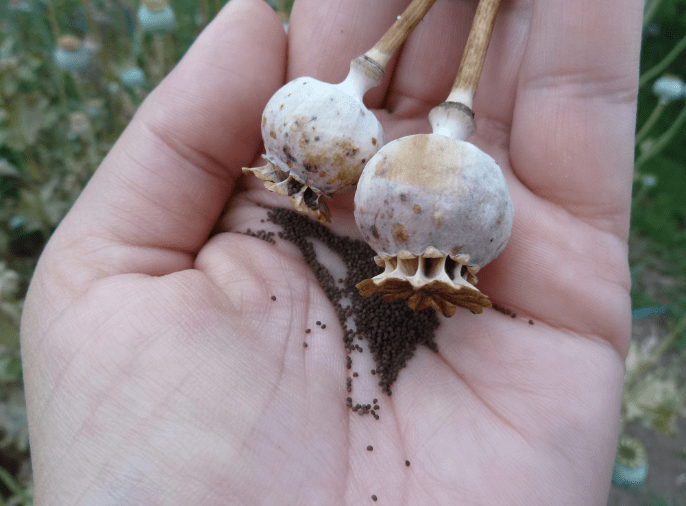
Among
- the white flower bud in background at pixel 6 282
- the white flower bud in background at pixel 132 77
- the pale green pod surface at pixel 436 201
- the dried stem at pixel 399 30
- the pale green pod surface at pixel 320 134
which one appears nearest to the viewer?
the pale green pod surface at pixel 436 201

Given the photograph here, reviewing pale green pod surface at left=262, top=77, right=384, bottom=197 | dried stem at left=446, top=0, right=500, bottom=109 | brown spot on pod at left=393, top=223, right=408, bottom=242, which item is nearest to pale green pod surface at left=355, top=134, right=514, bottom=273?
brown spot on pod at left=393, top=223, right=408, bottom=242

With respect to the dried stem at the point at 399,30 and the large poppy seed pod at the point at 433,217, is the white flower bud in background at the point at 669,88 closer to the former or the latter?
the dried stem at the point at 399,30

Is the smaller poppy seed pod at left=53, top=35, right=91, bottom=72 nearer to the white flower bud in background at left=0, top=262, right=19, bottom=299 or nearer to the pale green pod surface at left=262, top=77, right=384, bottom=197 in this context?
the white flower bud in background at left=0, top=262, right=19, bottom=299

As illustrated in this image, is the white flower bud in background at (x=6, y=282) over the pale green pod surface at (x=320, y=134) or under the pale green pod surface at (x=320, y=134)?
under

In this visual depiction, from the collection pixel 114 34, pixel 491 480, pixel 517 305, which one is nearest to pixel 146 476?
pixel 491 480

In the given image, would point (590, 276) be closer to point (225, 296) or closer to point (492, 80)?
point (492, 80)

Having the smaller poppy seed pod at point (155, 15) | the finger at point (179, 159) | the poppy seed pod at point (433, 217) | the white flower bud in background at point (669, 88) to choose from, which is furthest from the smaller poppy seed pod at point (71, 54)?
the white flower bud in background at point (669, 88)

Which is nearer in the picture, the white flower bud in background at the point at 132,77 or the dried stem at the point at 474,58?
the dried stem at the point at 474,58
